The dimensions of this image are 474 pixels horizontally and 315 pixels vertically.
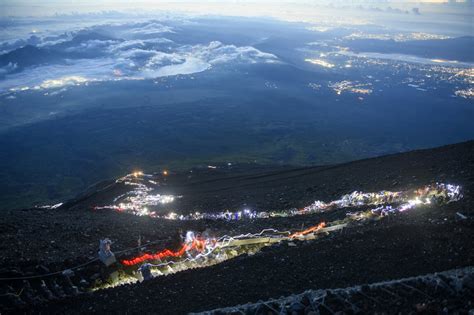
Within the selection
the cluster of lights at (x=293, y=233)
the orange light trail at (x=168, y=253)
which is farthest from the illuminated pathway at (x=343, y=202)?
the orange light trail at (x=168, y=253)

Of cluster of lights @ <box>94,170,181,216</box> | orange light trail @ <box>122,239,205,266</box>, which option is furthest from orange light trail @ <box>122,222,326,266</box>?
cluster of lights @ <box>94,170,181,216</box>

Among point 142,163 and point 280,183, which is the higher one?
point 280,183

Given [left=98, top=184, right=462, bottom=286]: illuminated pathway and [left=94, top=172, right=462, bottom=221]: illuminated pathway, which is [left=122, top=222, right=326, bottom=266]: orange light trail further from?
[left=94, top=172, right=462, bottom=221]: illuminated pathway

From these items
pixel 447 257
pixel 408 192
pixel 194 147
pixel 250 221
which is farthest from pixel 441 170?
pixel 194 147

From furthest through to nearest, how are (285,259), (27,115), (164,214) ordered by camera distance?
(27,115) < (164,214) < (285,259)

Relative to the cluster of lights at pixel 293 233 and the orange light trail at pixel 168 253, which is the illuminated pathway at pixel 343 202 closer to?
the cluster of lights at pixel 293 233

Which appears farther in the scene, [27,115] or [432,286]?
[27,115]

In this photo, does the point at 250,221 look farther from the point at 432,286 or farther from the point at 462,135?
the point at 462,135

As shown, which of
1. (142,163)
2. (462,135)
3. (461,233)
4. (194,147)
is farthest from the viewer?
(462,135)

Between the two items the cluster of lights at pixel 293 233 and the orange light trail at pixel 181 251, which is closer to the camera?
the orange light trail at pixel 181 251
